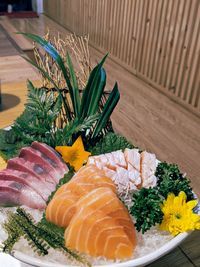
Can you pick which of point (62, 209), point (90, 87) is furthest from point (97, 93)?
point (62, 209)

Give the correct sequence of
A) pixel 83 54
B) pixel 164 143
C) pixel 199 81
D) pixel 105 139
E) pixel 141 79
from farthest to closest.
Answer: pixel 141 79 → pixel 199 81 → pixel 164 143 → pixel 83 54 → pixel 105 139

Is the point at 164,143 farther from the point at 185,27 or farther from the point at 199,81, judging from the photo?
the point at 185,27

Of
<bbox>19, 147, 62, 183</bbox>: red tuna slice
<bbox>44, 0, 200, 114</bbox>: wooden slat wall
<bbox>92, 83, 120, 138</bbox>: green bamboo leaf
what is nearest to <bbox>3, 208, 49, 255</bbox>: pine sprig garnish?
<bbox>19, 147, 62, 183</bbox>: red tuna slice

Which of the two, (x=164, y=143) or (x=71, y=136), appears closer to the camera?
(x=71, y=136)

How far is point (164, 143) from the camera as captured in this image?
2127 mm

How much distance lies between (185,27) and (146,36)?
1.83ft

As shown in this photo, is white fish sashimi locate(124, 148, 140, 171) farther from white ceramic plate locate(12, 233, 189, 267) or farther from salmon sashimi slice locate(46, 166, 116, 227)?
white ceramic plate locate(12, 233, 189, 267)

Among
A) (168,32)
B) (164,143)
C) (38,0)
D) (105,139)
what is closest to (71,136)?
(105,139)

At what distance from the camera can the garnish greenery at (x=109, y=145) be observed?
2.50 feet

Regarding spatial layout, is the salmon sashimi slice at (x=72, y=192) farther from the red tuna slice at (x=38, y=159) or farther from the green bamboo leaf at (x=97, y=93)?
the green bamboo leaf at (x=97, y=93)

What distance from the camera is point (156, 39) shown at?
9.21ft

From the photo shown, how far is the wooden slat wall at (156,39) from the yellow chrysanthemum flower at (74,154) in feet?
6.26

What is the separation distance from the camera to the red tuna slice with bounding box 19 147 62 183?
0.65 meters

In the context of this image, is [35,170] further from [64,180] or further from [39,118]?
[39,118]
